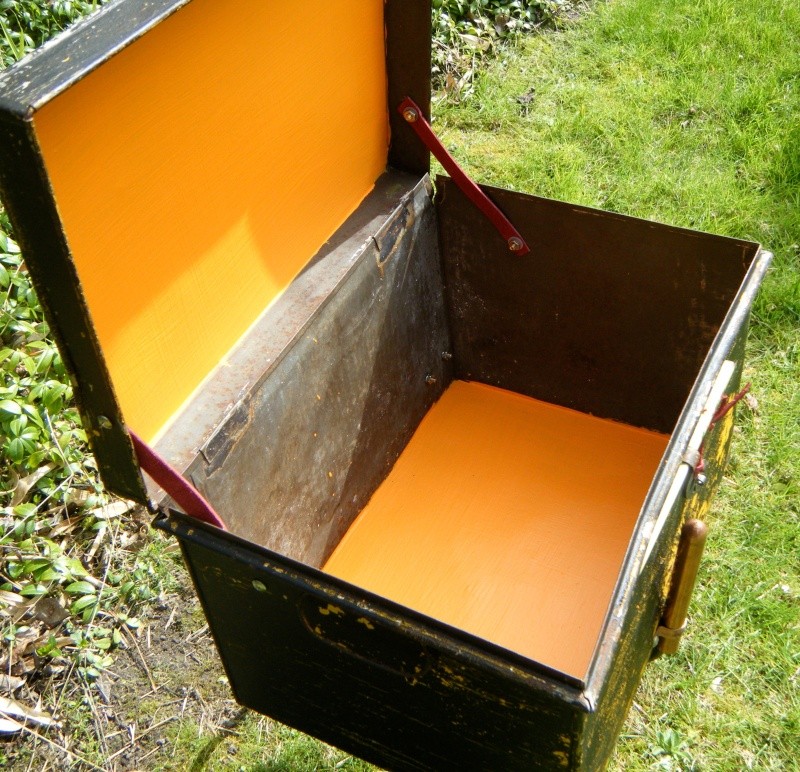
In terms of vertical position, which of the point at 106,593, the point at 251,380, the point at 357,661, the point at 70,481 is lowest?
the point at 106,593

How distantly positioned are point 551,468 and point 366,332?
0.55 m

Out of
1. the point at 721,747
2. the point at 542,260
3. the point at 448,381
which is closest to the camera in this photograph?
the point at 721,747

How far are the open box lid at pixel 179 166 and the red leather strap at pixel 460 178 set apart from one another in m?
0.03

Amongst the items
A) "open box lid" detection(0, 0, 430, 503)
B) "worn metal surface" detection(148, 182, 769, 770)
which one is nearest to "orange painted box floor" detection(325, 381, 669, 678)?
"worn metal surface" detection(148, 182, 769, 770)

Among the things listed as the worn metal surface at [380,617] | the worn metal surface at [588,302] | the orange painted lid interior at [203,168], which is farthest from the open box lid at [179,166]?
the worn metal surface at [588,302]

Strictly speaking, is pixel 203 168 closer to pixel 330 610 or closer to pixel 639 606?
pixel 330 610

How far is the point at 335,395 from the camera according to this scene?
6.15 ft

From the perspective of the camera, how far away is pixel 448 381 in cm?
235

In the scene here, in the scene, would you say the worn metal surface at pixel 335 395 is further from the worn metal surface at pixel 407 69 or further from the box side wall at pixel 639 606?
the box side wall at pixel 639 606

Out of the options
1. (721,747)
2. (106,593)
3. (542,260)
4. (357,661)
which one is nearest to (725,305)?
(542,260)

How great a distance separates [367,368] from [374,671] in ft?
2.46

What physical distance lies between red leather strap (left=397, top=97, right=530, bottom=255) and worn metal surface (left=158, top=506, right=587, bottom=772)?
959 millimetres

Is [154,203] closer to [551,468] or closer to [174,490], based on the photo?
[174,490]

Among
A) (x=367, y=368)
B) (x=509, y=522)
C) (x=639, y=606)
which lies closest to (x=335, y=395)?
(x=367, y=368)
